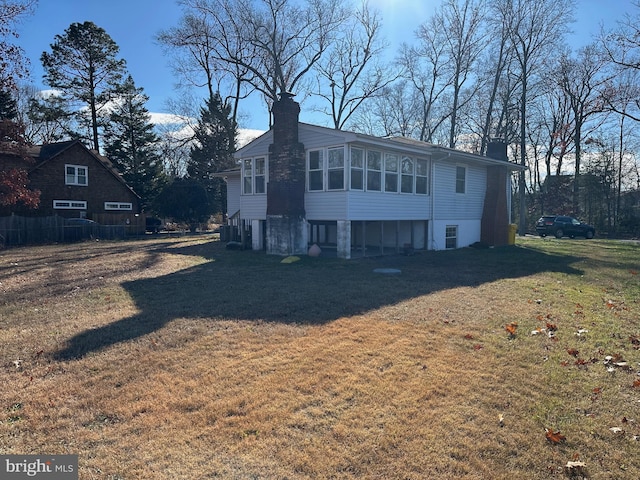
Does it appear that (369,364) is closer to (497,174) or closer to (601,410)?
(601,410)

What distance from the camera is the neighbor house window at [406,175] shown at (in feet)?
50.8

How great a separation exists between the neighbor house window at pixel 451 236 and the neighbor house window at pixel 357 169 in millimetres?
5833

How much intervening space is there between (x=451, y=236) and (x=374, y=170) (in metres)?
5.82

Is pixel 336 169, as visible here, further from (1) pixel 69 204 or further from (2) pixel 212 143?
(2) pixel 212 143

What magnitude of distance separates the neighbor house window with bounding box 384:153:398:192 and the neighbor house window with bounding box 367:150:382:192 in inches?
11.9

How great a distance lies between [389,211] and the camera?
1500 centimetres

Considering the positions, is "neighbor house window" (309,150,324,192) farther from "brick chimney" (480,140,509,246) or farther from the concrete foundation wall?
"brick chimney" (480,140,509,246)

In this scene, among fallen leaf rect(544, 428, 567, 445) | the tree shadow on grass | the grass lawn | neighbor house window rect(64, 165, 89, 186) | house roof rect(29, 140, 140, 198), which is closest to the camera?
the grass lawn

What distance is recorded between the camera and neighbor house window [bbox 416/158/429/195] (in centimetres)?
1620

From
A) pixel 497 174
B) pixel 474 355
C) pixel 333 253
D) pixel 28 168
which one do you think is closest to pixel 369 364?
pixel 474 355

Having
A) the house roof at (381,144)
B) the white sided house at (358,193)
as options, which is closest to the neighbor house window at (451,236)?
the white sided house at (358,193)

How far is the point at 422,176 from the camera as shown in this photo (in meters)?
16.4

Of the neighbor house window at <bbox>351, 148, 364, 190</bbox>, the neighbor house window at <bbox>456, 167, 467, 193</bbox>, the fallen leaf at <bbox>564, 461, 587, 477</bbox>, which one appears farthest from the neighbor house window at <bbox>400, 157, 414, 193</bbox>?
the fallen leaf at <bbox>564, 461, 587, 477</bbox>

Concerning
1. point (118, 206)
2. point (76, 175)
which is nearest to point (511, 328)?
point (76, 175)
